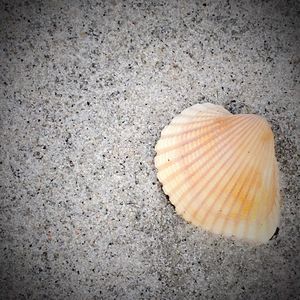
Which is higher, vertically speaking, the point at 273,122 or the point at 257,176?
the point at 273,122

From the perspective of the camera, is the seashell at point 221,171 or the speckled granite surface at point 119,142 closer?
the seashell at point 221,171

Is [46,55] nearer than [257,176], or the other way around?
[257,176]

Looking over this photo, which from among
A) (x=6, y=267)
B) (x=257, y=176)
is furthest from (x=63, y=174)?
(x=257, y=176)

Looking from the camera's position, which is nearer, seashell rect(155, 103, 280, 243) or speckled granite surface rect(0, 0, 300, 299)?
seashell rect(155, 103, 280, 243)

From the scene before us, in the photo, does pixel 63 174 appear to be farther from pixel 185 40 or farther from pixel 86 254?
pixel 185 40
